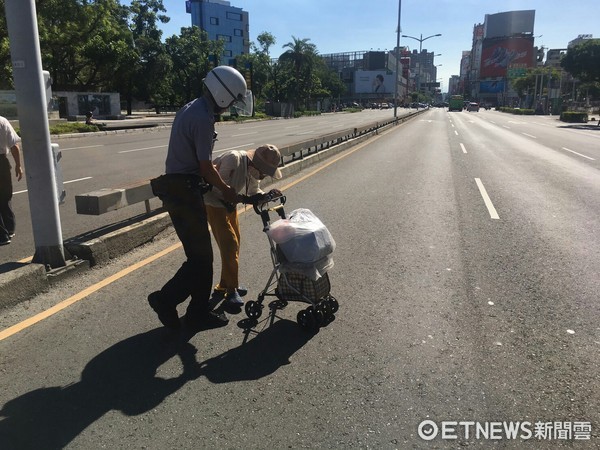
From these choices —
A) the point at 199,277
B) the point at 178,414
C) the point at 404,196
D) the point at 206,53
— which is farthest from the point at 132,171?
the point at 206,53

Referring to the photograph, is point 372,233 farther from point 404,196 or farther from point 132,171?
point 132,171

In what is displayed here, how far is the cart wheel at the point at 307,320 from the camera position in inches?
153

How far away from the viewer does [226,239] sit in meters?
4.30

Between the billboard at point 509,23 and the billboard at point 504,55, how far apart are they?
403 centimetres

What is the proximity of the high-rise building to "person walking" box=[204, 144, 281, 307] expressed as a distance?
380 ft

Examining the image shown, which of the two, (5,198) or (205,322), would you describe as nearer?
(205,322)

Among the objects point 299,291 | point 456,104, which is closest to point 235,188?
point 299,291

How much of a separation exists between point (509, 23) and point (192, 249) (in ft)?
592

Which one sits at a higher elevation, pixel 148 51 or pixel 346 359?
pixel 148 51

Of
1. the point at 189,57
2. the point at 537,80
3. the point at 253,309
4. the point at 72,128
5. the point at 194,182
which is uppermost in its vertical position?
the point at 189,57

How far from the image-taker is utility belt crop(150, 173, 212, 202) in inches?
144

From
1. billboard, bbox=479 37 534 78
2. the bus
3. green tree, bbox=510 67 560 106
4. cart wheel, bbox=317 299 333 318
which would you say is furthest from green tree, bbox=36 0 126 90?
billboard, bbox=479 37 534 78

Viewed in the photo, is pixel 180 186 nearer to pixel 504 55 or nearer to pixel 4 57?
pixel 4 57

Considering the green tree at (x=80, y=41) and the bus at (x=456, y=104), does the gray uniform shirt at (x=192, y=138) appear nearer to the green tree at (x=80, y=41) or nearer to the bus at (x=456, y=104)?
the green tree at (x=80, y=41)
